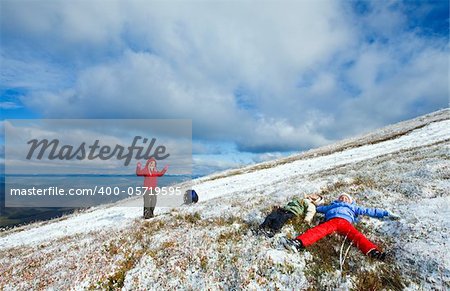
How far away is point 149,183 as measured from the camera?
62.9 feet

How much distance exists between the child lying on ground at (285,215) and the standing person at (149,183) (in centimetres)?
915

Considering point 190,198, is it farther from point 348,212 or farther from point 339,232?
point 339,232

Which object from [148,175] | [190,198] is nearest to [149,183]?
[148,175]

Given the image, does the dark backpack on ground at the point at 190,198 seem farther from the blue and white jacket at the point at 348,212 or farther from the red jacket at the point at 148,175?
the blue and white jacket at the point at 348,212

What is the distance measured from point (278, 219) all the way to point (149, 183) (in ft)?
33.8

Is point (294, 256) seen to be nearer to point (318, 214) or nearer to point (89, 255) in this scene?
point (318, 214)

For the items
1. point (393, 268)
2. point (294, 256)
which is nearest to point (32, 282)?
point (294, 256)

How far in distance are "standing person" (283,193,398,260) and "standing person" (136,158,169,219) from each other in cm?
1086

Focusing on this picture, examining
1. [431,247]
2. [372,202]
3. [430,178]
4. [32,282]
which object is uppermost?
[430,178]

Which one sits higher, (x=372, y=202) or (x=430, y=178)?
(x=430, y=178)

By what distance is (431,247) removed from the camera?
9.02 metres

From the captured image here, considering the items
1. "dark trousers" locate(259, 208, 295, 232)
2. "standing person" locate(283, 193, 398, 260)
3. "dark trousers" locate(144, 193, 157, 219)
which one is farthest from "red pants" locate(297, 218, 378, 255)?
"dark trousers" locate(144, 193, 157, 219)

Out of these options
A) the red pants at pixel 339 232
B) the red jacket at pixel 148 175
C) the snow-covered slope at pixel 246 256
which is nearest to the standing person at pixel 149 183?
the red jacket at pixel 148 175

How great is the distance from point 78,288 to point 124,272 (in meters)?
1.47
